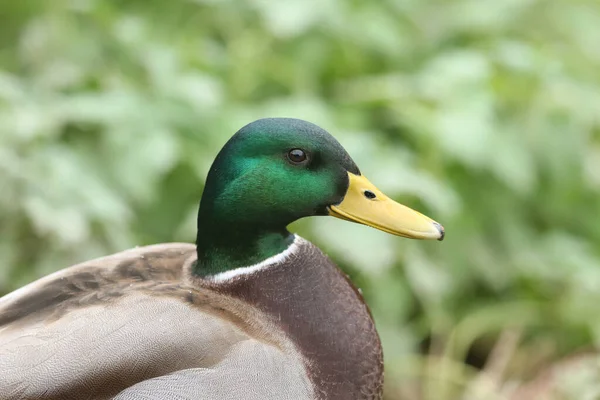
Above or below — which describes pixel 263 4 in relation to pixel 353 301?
above

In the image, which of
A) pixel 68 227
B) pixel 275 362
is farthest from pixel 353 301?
pixel 68 227

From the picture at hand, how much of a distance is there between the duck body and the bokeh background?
949mm

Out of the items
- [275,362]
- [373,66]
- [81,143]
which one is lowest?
[275,362]

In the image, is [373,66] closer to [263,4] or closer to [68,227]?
[263,4]

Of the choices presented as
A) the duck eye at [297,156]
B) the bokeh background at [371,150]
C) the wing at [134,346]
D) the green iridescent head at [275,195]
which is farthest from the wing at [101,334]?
the bokeh background at [371,150]

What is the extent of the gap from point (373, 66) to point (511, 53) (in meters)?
0.58

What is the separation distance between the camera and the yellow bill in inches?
88.5

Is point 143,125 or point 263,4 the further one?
point 263,4

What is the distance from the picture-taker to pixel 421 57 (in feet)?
14.6

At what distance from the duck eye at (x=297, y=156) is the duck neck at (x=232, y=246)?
0.53 feet

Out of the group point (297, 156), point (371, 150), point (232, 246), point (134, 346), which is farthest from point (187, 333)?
point (371, 150)

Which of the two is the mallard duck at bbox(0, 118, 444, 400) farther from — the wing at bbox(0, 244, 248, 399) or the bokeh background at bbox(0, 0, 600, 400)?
the bokeh background at bbox(0, 0, 600, 400)

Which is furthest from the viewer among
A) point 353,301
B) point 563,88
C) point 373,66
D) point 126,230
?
point 373,66

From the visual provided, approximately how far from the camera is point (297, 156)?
222 centimetres
